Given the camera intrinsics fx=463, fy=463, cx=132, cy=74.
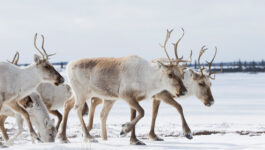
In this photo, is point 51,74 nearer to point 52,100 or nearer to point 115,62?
point 115,62

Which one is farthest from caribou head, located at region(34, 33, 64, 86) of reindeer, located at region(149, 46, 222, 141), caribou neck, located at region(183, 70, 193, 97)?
caribou neck, located at region(183, 70, 193, 97)

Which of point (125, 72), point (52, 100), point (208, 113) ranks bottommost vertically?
point (208, 113)

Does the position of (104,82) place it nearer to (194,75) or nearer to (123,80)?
(123,80)

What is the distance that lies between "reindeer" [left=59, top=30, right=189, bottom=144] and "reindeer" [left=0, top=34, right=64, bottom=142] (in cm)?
84

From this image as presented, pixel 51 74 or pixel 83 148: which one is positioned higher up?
pixel 51 74

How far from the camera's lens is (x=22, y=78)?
315 inches

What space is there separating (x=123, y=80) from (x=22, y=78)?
177cm

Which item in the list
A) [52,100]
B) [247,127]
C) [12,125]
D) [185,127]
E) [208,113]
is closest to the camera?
[185,127]

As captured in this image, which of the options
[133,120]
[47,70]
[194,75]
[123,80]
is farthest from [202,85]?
[47,70]

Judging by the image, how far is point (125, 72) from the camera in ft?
27.6

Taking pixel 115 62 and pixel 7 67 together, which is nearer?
pixel 7 67

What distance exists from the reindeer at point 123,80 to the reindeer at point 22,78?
0.84m

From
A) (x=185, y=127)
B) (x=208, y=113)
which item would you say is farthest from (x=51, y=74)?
(x=208, y=113)

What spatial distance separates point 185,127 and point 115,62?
1782 millimetres
